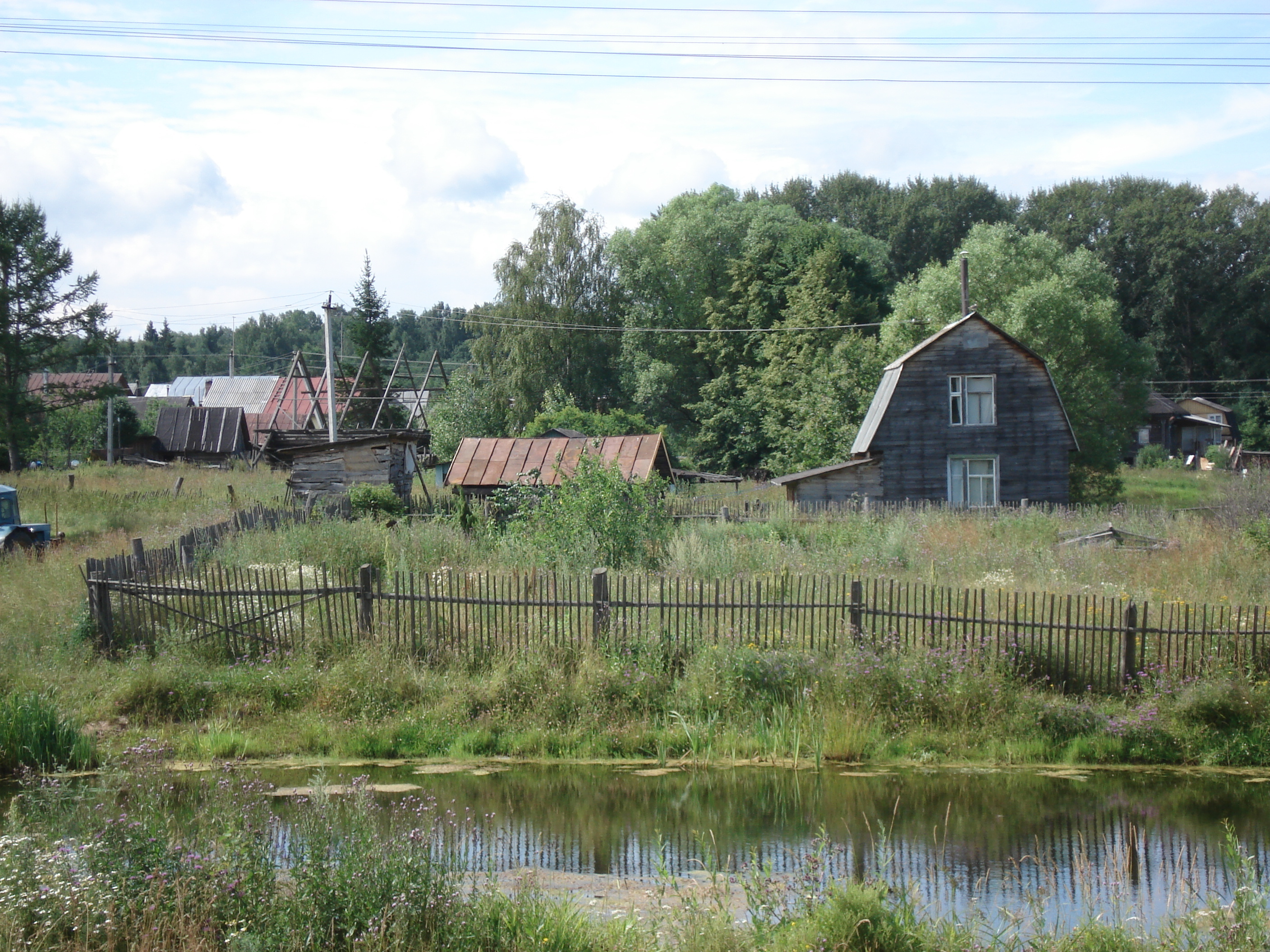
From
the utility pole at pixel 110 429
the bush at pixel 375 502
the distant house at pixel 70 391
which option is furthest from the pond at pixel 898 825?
the utility pole at pixel 110 429

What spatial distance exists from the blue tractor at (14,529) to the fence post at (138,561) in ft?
27.5

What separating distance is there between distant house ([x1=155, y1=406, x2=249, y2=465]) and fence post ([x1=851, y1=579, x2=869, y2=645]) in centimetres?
5752

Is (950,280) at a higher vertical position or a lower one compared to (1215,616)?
higher

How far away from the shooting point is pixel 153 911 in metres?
5.52

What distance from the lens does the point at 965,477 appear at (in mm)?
30641

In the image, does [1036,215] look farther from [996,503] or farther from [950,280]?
[996,503]

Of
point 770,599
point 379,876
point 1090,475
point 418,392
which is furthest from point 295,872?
point 418,392

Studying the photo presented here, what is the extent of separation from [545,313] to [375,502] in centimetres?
3146

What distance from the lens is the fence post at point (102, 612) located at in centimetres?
1290

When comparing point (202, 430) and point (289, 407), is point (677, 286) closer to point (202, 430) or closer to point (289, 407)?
point (289, 407)

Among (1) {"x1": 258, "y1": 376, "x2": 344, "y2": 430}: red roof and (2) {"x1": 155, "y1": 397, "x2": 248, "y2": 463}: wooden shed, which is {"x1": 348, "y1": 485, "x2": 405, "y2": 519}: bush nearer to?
(1) {"x1": 258, "y1": 376, "x2": 344, "y2": 430}: red roof

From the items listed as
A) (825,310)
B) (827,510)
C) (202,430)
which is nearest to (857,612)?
(827,510)

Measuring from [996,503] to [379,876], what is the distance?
27.3 metres

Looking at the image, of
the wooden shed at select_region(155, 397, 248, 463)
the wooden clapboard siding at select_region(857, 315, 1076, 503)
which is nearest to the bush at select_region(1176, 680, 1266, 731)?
the wooden clapboard siding at select_region(857, 315, 1076, 503)
